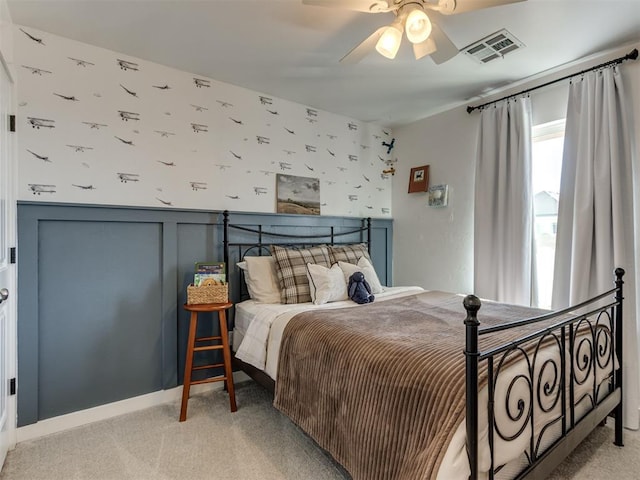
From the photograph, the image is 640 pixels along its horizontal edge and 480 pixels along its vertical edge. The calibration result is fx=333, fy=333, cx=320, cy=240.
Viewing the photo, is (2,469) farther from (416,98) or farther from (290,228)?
(416,98)

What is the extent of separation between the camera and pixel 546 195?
2.79 m

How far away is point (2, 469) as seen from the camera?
178 centimetres

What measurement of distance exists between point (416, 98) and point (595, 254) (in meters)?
1.97

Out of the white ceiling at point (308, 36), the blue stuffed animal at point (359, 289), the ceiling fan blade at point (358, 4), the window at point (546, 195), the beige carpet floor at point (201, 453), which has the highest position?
the white ceiling at point (308, 36)

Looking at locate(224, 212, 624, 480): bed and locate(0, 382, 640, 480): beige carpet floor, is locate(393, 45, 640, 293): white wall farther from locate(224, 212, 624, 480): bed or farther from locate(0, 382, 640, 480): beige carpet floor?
locate(0, 382, 640, 480): beige carpet floor

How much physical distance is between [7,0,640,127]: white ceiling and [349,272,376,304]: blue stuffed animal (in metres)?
1.66

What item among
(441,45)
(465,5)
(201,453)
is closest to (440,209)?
(441,45)

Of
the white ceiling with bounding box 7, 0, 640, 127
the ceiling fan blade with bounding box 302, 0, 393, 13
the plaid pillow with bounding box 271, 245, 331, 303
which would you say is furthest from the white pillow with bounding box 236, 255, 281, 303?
the ceiling fan blade with bounding box 302, 0, 393, 13

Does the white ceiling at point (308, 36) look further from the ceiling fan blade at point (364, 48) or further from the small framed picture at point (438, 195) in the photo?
the small framed picture at point (438, 195)

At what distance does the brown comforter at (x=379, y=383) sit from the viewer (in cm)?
121

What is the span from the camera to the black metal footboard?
1124 mm

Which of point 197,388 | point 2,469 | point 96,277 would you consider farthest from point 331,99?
point 2,469

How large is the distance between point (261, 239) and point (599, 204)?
258 cm

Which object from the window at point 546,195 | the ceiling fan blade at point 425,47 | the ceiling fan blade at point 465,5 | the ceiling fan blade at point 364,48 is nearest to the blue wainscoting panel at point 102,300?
the ceiling fan blade at point 364,48
